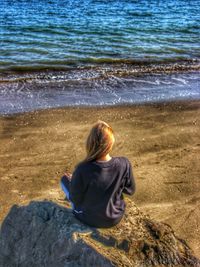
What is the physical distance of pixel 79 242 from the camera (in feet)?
13.6

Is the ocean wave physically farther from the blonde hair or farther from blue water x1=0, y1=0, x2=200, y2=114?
the blonde hair

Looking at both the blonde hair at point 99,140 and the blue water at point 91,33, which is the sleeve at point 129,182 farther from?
the blue water at point 91,33

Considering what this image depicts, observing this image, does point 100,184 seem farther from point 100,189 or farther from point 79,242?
point 79,242

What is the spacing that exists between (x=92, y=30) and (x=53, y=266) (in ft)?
54.7

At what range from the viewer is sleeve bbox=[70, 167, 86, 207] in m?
4.26

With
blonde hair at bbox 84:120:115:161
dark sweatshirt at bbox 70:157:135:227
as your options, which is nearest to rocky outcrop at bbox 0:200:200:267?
dark sweatshirt at bbox 70:157:135:227

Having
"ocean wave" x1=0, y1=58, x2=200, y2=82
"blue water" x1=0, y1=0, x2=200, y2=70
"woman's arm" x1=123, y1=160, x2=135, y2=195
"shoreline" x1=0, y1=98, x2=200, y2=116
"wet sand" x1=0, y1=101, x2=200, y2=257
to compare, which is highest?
"woman's arm" x1=123, y1=160, x2=135, y2=195

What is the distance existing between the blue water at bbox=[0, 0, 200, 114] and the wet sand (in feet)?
3.40

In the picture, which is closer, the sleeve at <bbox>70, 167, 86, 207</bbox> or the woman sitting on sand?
the woman sitting on sand

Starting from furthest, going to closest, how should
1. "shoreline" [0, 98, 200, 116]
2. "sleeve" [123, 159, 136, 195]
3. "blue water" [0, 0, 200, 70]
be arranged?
"blue water" [0, 0, 200, 70], "shoreline" [0, 98, 200, 116], "sleeve" [123, 159, 136, 195]

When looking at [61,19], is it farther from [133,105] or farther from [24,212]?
[24,212]

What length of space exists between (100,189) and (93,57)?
38.8 feet

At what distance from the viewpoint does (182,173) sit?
7723mm

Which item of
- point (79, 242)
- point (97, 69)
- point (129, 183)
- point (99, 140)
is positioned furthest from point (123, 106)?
point (79, 242)
